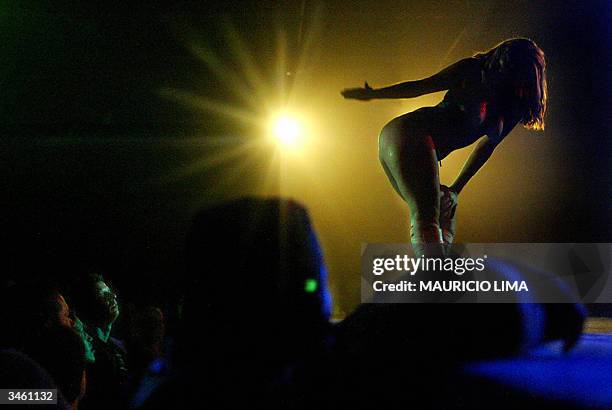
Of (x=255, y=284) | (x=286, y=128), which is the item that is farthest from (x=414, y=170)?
(x=255, y=284)

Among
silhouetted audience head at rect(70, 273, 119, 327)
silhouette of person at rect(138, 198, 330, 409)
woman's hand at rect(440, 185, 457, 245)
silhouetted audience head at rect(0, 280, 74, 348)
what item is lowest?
silhouette of person at rect(138, 198, 330, 409)

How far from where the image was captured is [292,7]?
1.94m

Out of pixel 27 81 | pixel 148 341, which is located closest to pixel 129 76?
pixel 27 81

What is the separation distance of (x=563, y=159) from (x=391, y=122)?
1.95ft

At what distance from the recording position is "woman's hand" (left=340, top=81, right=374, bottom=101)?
1.91 metres

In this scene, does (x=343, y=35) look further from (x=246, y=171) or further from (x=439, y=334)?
(x=439, y=334)

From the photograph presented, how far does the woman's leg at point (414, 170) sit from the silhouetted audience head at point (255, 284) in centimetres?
120

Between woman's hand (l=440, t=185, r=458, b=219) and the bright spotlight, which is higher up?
the bright spotlight

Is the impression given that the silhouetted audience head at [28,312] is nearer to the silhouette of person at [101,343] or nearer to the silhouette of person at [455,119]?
the silhouette of person at [101,343]

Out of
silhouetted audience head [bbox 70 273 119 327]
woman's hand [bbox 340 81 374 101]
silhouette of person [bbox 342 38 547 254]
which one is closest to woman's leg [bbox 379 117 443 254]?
silhouette of person [bbox 342 38 547 254]

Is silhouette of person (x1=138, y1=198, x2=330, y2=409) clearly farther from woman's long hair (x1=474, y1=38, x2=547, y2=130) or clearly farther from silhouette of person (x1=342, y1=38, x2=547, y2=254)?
woman's long hair (x1=474, y1=38, x2=547, y2=130)

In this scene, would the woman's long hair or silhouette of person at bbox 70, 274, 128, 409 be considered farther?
the woman's long hair

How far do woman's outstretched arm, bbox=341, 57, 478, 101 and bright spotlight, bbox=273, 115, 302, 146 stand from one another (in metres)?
Result: 0.19

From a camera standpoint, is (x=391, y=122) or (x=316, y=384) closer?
(x=316, y=384)
